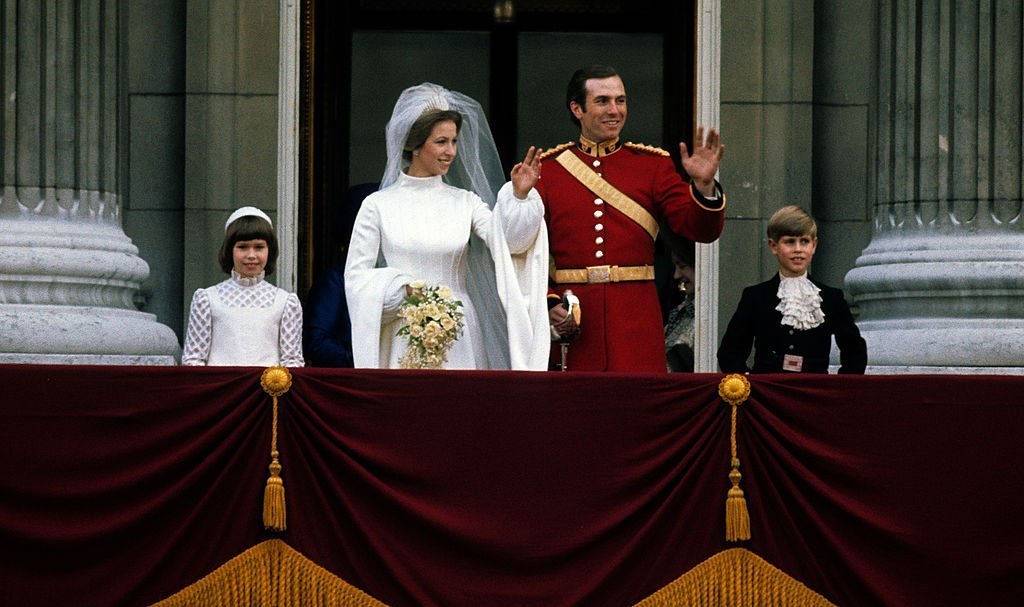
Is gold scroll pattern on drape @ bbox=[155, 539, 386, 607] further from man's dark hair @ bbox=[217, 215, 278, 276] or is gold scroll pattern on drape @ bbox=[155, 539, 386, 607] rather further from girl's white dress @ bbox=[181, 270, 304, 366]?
man's dark hair @ bbox=[217, 215, 278, 276]

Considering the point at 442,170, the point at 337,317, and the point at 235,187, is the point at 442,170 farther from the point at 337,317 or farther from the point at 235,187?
the point at 235,187

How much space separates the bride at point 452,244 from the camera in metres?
7.67

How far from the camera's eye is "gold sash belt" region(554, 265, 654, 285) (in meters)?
7.95

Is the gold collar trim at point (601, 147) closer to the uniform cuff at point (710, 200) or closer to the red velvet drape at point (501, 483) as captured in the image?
the uniform cuff at point (710, 200)

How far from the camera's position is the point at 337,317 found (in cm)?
892

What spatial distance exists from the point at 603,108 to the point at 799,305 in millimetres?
1193

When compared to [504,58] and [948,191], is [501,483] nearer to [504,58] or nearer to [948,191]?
[948,191]

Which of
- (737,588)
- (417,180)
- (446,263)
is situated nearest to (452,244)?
(446,263)

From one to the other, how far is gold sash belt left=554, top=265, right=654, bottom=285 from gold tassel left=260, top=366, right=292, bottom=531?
172 cm

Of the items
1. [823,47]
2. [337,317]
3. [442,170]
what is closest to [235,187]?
[337,317]

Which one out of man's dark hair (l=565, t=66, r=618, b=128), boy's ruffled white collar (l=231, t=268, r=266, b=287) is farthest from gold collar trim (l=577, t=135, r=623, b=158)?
boy's ruffled white collar (l=231, t=268, r=266, b=287)

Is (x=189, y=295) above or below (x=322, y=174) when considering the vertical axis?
below

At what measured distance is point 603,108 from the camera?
795 cm

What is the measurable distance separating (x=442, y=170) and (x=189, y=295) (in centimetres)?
227
